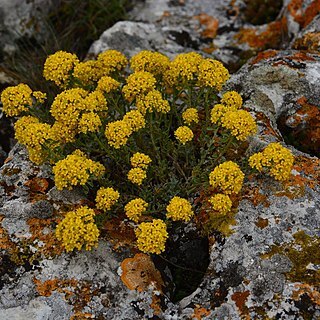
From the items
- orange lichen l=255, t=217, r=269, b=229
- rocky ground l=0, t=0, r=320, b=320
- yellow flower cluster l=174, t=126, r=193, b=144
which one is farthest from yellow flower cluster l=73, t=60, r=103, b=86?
orange lichen l=255, t=217, r=269, b=229

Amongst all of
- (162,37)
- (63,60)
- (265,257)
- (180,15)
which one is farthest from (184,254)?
(180,15)

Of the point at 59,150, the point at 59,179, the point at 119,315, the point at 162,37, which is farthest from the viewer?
the point at 162,37

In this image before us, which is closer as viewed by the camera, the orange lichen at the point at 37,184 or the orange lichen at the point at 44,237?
the orange lichen at the point at 44,237

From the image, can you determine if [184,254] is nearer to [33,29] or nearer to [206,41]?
[206,41]

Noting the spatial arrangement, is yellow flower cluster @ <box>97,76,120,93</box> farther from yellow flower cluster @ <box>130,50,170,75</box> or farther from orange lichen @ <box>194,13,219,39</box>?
orange lichen @ <box>194,13,219,39</box>

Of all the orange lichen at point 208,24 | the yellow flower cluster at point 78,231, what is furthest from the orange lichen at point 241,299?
the orange lichen at point 208,24

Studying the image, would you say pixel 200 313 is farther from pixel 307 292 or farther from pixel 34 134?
pixel 34 134

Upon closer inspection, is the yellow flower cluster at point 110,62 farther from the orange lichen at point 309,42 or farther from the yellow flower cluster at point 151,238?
the orange lichen at point 309,42
